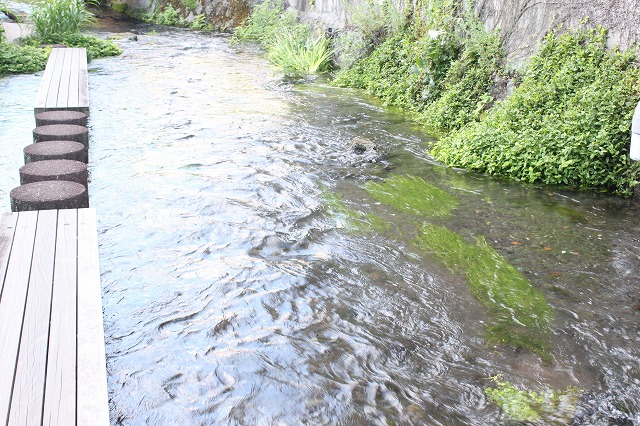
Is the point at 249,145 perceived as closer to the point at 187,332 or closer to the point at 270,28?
the point at 187,332

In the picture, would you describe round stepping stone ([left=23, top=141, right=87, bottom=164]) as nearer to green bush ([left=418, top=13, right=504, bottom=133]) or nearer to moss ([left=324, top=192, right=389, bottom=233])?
moss ([left=324, top=192, right=389, bottom=233])

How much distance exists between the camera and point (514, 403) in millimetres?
3609

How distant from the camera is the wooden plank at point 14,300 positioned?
2.80m

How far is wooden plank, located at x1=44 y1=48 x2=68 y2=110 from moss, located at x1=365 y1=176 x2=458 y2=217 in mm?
4021

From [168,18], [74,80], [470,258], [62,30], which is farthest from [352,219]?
[168,18]

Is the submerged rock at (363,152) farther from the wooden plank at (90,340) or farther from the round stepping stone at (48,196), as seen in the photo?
the wooden plank at (90,340)

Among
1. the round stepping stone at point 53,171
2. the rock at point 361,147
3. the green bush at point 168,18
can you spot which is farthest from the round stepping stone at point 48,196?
the green bush at point 168,18

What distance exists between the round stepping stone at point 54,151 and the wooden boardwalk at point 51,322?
154 cm

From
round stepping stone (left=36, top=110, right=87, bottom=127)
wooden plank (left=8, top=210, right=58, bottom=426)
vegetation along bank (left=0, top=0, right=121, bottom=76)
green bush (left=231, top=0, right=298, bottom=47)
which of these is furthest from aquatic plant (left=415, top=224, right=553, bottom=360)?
green bush (left=231, top=0, right=298, bottom=47)

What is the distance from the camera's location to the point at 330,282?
4.88 metres

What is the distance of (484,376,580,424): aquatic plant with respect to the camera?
351 centimetres

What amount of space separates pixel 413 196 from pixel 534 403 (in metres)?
3.28

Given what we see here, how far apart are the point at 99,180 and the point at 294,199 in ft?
7.23

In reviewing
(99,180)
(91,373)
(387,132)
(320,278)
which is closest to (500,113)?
(387,132)
